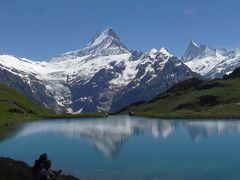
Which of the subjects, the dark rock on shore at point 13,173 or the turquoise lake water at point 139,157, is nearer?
the dark rock on shore at point 13,173

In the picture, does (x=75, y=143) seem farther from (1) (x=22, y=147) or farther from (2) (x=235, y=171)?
(2) (x=235, y=171)

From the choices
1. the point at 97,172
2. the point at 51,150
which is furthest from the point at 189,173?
the point at 51,150

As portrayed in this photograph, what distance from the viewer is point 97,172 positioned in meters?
64.3

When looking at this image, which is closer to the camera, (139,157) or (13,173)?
(13,173)

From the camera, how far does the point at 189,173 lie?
60219 mm

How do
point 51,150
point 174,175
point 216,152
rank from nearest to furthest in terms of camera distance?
1. point 174,175
2. point 216,152
3. point 51,150

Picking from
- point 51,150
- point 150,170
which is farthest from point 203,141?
point 150,170

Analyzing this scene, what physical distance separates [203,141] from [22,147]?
124ft

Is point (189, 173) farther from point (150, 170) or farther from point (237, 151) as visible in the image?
point (237, 151)

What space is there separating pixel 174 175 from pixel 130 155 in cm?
2411

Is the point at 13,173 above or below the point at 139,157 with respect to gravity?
below

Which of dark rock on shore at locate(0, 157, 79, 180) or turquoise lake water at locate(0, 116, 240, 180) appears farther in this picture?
turquoise lake water at locate(0, 116, 240, 180)

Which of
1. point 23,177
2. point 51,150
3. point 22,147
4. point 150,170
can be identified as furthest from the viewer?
point 22,147

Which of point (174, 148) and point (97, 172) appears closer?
point (97, 172)
